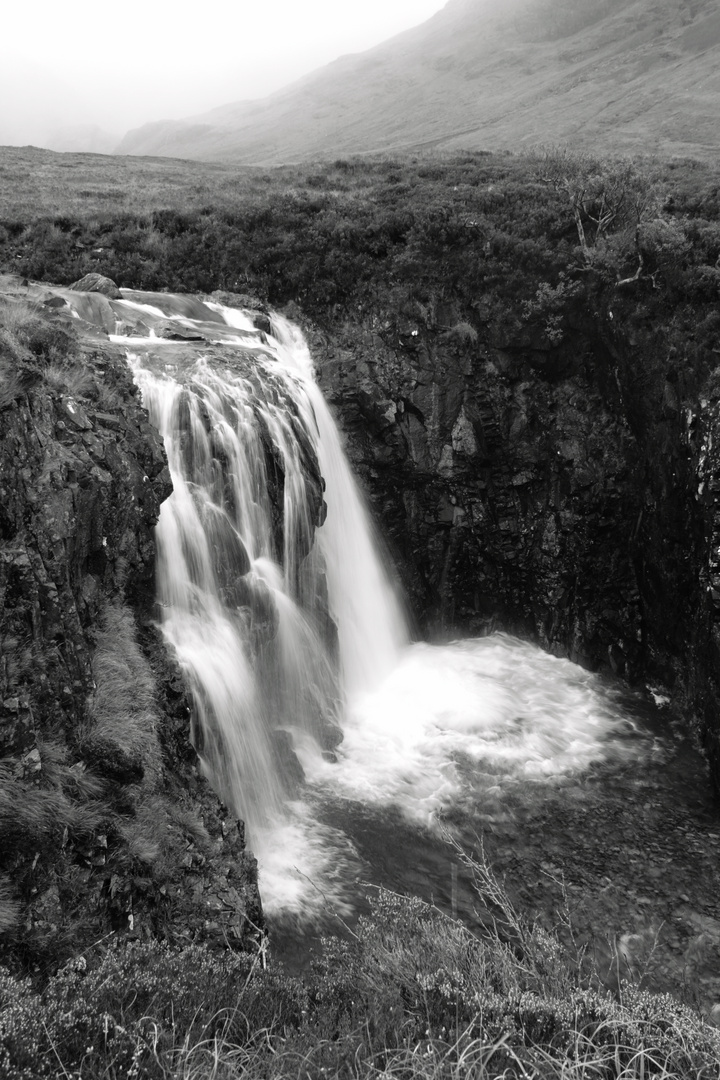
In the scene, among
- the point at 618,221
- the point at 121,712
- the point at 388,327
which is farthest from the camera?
the point at 618,221

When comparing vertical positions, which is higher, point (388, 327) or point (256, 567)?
point (388, 327)

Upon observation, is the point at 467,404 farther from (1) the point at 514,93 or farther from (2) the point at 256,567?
(1) the point at 514,93

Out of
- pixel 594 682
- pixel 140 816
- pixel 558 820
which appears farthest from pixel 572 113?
pixel 140 816

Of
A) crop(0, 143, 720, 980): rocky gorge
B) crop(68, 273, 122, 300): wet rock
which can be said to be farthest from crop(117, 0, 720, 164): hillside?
crop(68, 273, 122, 300): wet rock

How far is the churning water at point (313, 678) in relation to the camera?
9.63m

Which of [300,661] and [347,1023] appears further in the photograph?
[300,661]

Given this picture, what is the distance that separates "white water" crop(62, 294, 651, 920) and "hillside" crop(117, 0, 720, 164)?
28.2m

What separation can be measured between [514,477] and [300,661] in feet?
25.7

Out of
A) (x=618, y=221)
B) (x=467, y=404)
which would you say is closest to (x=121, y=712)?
(x=467, y=404)

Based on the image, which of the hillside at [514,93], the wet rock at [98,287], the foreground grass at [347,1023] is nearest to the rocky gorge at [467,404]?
the wet rock at [98,287]

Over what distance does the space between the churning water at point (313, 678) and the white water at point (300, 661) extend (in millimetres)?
38

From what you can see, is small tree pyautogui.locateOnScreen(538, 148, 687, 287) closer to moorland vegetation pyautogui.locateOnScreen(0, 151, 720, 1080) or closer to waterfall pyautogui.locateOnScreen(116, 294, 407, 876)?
moorland vegetation pyautogui.locateOnScreen(0, 151, 720, 1080)

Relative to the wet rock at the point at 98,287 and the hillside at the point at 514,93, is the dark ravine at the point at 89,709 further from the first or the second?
the hillside at the point at 514,93

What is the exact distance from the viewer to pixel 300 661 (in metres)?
12.6
